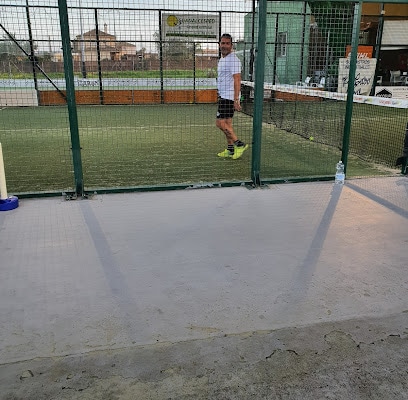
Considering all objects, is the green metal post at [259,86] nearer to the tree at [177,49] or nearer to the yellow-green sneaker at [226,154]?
the yellow-green sneaker at [226,154]

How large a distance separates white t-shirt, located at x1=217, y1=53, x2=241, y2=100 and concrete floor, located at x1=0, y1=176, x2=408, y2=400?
2566 millimetres

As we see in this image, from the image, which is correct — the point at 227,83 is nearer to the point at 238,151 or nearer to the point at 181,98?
the point at 238,151

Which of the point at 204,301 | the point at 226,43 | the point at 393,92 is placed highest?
the point at 226,43

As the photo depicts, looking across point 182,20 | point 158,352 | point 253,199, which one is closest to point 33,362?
point 158,352

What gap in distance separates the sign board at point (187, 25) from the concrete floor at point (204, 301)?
30.4 ft

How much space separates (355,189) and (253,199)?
1.36 m

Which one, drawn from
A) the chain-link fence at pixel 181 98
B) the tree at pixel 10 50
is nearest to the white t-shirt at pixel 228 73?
the chain-link fence at pixel 181 98

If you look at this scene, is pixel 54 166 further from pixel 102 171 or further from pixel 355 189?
pixel 355 189

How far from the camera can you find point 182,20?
44.5 ft

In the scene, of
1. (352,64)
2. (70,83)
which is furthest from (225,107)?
(70,83)

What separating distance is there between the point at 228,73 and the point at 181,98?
890 cm

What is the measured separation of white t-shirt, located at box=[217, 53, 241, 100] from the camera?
20.9ft

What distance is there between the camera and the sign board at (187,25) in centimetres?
1229

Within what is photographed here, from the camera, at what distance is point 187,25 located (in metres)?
13.5
